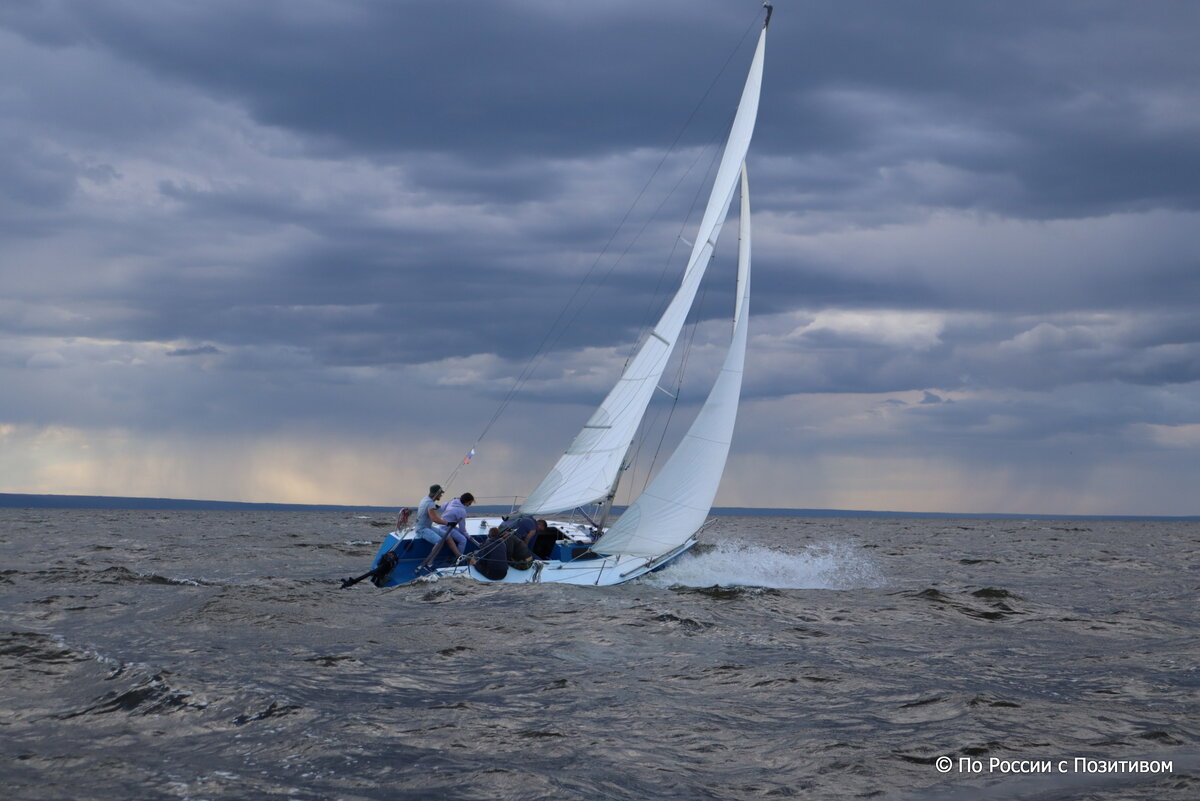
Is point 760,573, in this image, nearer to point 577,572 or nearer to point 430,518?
point 577,572

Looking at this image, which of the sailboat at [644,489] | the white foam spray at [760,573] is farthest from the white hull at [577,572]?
the white foam spray at [760,573]

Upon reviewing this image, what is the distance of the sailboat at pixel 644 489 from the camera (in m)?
20.1

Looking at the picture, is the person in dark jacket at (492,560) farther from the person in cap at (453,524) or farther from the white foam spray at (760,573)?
the white foam spray at (760,573)

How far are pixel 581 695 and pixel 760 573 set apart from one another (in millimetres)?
16308

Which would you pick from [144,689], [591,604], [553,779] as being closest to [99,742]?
[144,689]

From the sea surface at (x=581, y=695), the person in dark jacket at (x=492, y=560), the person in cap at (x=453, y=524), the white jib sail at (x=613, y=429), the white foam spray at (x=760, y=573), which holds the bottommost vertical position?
the sea surface at (x=581, y=695)

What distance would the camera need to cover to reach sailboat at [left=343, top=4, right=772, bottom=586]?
66.0 ft

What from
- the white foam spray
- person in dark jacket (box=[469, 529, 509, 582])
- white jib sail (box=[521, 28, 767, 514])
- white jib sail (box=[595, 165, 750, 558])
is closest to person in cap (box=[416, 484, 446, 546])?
person in dark jacket (box=[469, 529, 509, 582])

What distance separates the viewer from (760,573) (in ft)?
86.1

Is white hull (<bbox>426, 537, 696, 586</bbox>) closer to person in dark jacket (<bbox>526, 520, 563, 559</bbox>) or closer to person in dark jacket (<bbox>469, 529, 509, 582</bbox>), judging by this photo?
person in dark jacket (<bbox>469, 529, 509, 582</bbox>)

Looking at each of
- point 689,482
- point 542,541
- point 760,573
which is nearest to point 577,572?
point 542,541

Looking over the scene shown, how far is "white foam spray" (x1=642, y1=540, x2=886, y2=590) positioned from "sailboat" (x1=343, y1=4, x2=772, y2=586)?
0.94 m

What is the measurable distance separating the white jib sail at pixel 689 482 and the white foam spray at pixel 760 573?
144 centimetres

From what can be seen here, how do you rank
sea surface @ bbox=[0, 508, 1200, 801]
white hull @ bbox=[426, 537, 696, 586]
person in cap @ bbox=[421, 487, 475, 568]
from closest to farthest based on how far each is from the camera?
sea surface @ bbox=[0, 508, 1200, 801], white hull @ bbox=[426, 537, 696, 586], person in cap @ bbox=[421, 487, 475, 568]
